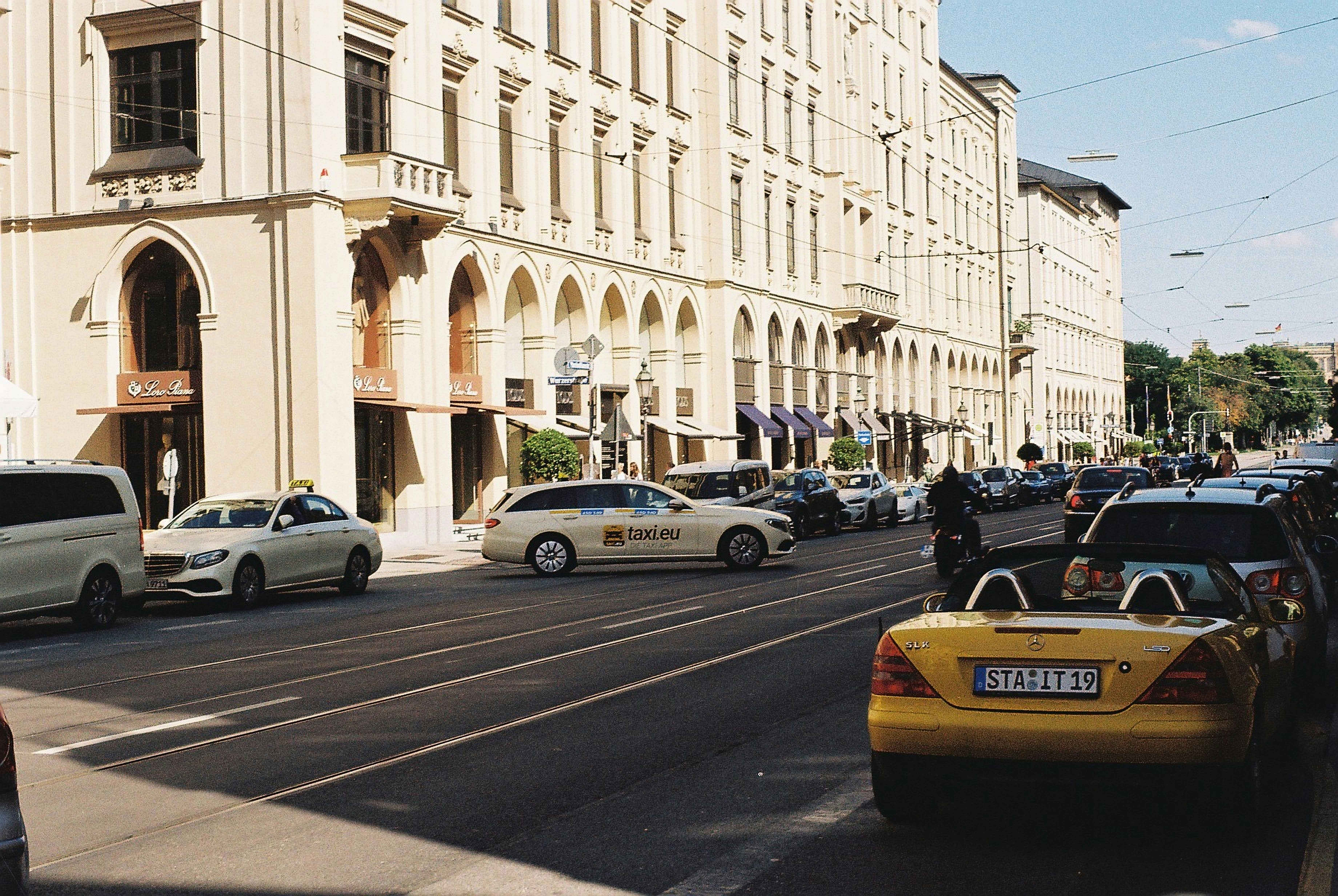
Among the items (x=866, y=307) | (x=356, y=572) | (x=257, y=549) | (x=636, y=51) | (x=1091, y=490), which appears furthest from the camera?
(x=866, y=307)

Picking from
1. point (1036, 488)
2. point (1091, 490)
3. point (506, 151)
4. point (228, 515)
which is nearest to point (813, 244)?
point (1036, 488)

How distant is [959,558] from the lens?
2266cm

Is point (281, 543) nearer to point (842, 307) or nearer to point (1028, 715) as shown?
point (1028, 715)

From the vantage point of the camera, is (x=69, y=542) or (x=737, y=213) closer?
(x=69, y=542)

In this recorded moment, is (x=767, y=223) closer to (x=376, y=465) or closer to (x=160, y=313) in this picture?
(x=376, y=465)

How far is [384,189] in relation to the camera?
1232 inches

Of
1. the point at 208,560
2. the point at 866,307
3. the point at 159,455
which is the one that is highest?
the point at 866,307

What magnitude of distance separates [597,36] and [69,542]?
28.9 metres

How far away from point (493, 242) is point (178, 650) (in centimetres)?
2269

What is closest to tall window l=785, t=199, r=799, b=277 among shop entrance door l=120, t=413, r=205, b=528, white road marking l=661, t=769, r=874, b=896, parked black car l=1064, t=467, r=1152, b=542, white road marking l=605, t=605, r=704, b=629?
parked black car l=1064, t=467, r=1152, b=542

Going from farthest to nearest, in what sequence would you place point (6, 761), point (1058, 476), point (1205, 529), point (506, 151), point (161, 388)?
point (1058, 476) → point (506, 151) → point (161, 388) → point (1205, 529) → point (6, 761)

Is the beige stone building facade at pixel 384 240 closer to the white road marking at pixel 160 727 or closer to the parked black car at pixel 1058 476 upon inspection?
the parked black car at pixel 1058 476

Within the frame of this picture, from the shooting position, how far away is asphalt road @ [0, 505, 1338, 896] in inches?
240

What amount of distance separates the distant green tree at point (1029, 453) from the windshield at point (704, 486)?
37870 millimetres
